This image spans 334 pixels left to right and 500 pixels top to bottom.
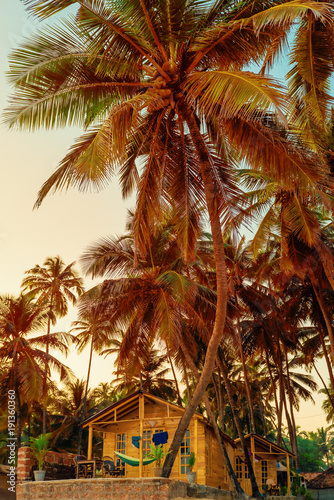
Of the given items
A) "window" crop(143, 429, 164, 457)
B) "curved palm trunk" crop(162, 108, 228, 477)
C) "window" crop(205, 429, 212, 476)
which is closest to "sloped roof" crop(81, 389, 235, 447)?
"window" crop(205, 429, 212, 476)

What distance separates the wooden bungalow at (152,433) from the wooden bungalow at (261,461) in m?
3.05

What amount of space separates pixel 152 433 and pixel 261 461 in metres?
8.79

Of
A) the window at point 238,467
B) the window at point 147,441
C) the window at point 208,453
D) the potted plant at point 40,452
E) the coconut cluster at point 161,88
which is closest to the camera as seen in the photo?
the coconut cluster at point 161,88

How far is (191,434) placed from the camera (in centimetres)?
1791

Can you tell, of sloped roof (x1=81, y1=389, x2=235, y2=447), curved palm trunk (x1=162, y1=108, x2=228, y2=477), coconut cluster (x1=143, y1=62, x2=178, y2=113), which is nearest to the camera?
coconut cluster (x1=143, y1=62, x2=178, y2=113)

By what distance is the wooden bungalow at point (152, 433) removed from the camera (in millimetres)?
17141

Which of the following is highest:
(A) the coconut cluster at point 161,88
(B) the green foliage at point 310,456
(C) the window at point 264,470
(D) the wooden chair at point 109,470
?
(A) the coconut cluster at point 161,88

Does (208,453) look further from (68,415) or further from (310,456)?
(310,456)

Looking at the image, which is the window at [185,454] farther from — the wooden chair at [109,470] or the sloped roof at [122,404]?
the wooden chair at [109,470]

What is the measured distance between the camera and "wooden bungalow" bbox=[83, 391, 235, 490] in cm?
1714

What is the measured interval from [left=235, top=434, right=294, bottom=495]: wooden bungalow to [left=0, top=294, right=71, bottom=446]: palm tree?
9.29 m

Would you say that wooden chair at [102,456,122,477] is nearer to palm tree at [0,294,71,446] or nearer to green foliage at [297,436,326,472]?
palm tree at [0,294,71,446]

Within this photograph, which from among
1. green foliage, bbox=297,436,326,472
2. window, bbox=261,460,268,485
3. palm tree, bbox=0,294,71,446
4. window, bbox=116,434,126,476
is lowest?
green foliage, bbox=297,436,326,472

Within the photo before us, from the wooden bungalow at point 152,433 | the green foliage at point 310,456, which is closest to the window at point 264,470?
the wooden bungalow at point 152,433
